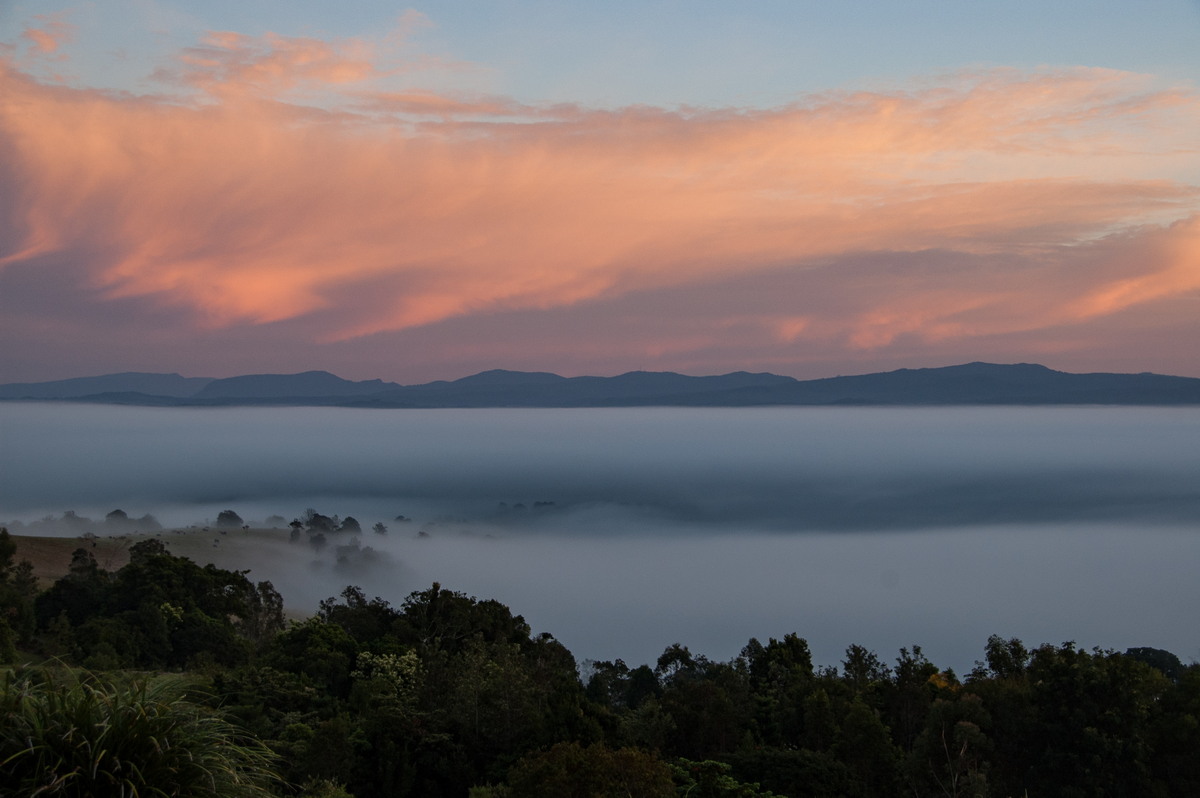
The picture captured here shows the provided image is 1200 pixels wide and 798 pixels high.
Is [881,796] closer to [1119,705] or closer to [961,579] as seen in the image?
[1119,705]

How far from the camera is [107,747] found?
7.16 m

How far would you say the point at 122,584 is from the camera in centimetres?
4903

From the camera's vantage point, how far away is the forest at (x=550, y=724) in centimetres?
770

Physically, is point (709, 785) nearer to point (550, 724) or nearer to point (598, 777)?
point (598, 777)

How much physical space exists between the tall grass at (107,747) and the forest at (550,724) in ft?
0.06

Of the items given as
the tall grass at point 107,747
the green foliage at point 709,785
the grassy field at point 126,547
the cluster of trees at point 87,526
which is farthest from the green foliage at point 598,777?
the cluster of trees at point 87,526

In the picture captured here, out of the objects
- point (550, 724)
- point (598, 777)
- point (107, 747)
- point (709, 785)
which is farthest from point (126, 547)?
point (107, 747)

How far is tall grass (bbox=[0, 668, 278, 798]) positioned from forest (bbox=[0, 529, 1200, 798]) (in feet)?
0.06

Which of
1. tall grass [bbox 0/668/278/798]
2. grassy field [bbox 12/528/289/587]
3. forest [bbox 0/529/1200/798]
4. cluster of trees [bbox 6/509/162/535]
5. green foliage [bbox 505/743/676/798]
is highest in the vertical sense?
tall grass [bbox 0/668/278/798]

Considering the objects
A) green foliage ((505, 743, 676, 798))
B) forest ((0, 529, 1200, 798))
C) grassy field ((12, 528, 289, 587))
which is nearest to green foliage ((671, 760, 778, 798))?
forest ((0, 529, 1200, 798))

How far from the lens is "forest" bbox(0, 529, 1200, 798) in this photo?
7.70 meters

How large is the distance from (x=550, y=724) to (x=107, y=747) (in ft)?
63.1

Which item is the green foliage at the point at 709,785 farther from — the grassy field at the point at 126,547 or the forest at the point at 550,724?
the grassy field at the point at 126,547

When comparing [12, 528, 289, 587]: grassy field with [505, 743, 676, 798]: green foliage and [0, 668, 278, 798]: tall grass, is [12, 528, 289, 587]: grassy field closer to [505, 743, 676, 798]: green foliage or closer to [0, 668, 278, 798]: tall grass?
[505, 743, 676, 798]: green foliage
